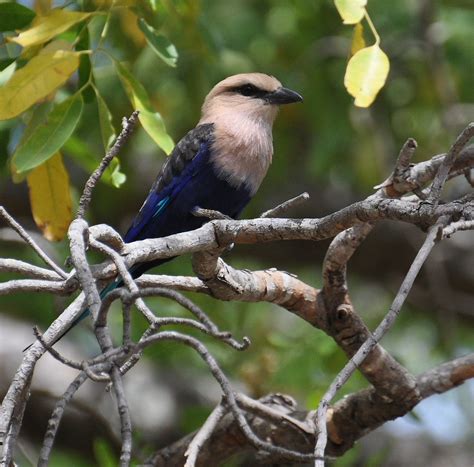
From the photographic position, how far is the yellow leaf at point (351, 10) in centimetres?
275

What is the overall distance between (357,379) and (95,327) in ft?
8.75

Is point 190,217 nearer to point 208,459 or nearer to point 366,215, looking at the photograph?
point 208,459

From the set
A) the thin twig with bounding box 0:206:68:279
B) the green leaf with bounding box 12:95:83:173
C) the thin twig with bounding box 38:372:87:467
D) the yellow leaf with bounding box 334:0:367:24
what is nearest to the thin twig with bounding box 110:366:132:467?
the thin twig with bounding box 38:372:87:467

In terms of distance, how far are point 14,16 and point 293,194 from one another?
350 cm

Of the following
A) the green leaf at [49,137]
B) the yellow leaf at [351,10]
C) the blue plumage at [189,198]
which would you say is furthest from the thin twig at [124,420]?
the blue plumage at [189,198]

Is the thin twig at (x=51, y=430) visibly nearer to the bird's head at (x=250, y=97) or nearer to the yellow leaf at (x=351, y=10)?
the yellow leaf at (x=351, y=10)

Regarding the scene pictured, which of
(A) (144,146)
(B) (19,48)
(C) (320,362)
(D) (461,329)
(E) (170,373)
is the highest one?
(B) (19,48)

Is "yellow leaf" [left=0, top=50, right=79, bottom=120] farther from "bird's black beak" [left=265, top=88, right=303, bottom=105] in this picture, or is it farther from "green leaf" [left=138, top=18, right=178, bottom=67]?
"bird's black beak" [left=265, top=88, right=303, bottom=105]

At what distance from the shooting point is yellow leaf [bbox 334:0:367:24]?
2748 mm

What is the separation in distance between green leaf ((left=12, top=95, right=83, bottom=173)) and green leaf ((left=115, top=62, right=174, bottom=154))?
6.3 inches

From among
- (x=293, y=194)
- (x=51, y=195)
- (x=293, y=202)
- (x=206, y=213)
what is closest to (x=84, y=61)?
(x=51, y=195)

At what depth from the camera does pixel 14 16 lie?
313 cm

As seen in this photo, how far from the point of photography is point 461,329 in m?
6.54

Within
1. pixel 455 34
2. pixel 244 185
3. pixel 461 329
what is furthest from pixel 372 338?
pixel 461 329
